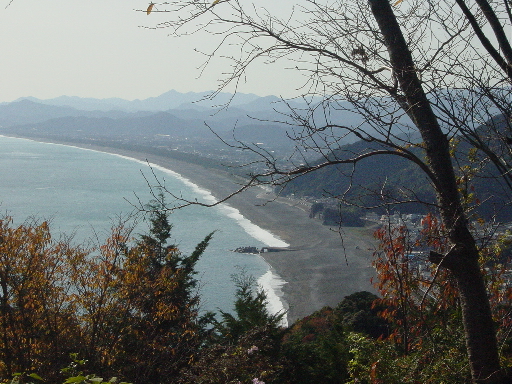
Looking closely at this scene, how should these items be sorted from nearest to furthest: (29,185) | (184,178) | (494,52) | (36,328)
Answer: (494,52), (36,328), (29,185), (184,178)

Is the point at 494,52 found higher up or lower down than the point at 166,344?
higher up

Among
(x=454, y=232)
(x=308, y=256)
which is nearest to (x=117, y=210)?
(x=308, y=256)

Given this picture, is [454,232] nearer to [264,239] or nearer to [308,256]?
[308,256]

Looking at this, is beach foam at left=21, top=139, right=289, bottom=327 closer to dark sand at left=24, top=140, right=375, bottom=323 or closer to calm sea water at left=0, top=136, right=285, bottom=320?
calm sea water at left=0, top=136, right=285, bottom=320

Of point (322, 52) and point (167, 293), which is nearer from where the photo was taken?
point (322, 52)

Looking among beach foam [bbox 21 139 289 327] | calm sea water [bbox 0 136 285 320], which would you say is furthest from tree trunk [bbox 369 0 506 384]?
beach foam [bbox 21 139 289 327]

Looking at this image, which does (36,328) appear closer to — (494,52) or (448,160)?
(448,160)

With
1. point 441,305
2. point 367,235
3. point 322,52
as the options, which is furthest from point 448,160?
point 367,235
